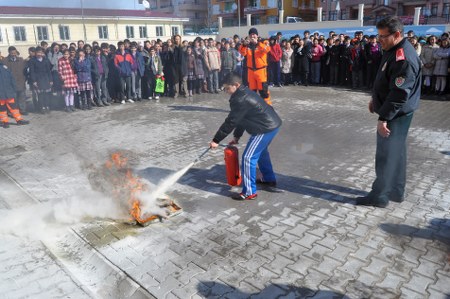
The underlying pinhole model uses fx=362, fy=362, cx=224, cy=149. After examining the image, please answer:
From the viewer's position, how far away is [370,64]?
1358 cm

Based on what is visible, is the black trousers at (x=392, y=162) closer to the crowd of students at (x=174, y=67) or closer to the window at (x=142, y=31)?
the crowd of students at (x=174, y=67)

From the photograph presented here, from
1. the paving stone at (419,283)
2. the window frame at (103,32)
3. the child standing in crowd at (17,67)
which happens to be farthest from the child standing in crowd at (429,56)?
the window frame at (103,32)

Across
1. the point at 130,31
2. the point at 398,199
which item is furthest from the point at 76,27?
the point at 398,199

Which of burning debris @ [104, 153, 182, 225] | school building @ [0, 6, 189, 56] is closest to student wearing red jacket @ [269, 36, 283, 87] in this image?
burning debris @ [104, 153, 182, 225]

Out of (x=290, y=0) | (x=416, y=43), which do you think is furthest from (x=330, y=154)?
(x=290, y=0)

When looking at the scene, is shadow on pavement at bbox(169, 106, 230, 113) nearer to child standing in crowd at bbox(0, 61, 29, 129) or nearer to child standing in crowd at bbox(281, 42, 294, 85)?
child standing in crowd at bbox(0, 61, 29, 129)

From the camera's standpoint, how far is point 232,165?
5391 millimetres

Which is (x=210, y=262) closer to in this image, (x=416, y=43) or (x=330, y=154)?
(x=330, y=154)

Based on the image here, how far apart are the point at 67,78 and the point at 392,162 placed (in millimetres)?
10089

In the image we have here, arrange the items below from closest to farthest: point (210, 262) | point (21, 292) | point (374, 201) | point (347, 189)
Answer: point (21, 292) < point (210, 262) < point (374, 201) < point (347, 189)

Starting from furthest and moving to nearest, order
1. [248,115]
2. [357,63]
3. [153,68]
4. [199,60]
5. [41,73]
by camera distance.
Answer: [357,63], [199,60], [153,68], [41,73], [248,115]

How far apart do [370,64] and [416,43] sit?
5.64 ft

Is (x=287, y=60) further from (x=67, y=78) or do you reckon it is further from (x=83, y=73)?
(x=67, y=78)

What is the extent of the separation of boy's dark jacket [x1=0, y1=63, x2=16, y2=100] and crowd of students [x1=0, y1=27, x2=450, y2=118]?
3.55 feet
